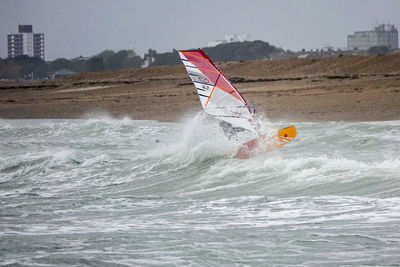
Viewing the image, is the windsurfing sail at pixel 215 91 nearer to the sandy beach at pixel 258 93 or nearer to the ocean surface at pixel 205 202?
the ocean surface at pixel 205 202

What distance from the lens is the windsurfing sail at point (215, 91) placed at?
11914mm

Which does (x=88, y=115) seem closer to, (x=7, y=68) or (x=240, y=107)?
(x=240, y=107)

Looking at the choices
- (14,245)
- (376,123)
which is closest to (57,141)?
(376,123)

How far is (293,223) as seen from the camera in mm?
8336

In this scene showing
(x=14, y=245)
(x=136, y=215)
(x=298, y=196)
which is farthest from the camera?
(x=298, y=196)

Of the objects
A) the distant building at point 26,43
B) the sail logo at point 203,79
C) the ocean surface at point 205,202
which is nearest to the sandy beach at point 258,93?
the ocean surface at point 205,202

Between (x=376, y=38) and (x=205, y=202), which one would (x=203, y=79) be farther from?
(x=376, y=38)

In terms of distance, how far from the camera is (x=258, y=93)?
25812 millimetres

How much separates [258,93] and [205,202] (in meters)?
15.9

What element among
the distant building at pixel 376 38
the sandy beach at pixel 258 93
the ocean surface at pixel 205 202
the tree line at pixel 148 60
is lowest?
the ocean surface at pixel 205 202

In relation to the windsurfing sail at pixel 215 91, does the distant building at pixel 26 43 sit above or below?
above

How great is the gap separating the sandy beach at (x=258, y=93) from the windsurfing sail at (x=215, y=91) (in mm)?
7467

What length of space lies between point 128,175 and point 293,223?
5375mm

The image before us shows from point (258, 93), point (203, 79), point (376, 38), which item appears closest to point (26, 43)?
point (376, 38)
